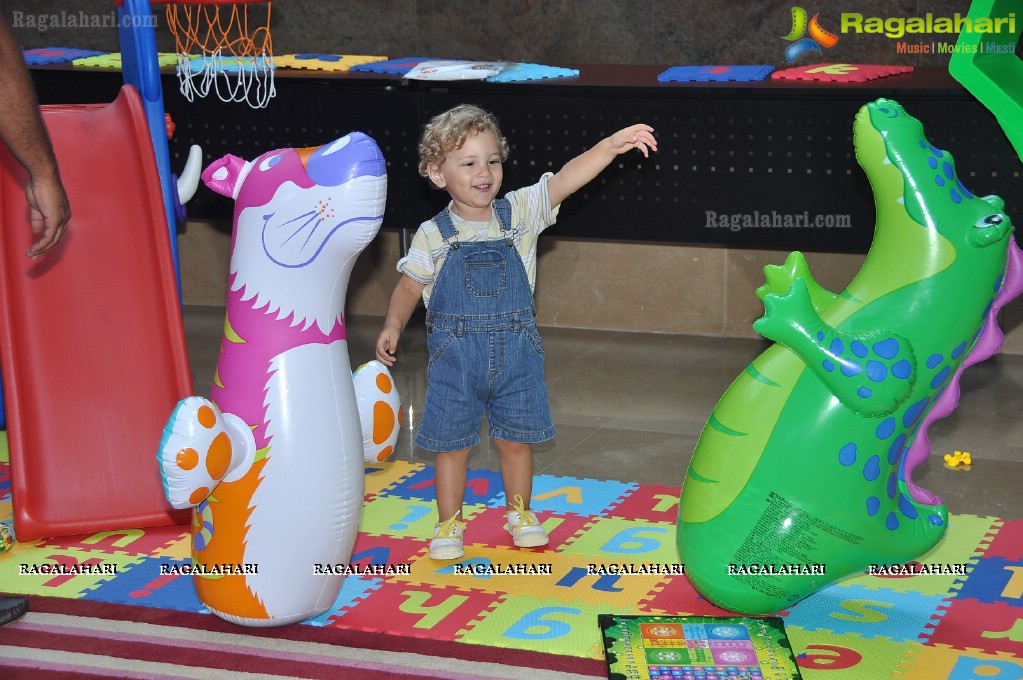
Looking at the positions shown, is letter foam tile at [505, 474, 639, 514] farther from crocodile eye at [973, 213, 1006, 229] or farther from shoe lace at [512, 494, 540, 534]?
crocodile eye at [973, 213, 1006, 229]

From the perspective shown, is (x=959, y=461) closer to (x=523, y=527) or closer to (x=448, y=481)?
(x=523, y=527)

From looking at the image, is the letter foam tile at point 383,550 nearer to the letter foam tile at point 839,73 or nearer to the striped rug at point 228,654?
the striped rug at point 228,654

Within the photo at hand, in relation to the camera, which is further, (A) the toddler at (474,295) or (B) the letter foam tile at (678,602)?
(A) the toddler at (474,295)

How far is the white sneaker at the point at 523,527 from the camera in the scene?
3.25m

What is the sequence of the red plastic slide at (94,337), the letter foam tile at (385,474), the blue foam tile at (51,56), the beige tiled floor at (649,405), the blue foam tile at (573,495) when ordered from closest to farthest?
the red plastic slide at (94,337), the blue foam tile at (573,495), the letter foam tile at (385,474), the beige tiled floor at (649,405), the blue foam tile at (51,56)

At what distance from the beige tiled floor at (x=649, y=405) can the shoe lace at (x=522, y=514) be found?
0.51 meters

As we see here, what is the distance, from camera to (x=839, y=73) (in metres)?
4.23

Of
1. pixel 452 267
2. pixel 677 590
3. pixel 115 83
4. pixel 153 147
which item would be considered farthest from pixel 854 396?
pixel 115 83

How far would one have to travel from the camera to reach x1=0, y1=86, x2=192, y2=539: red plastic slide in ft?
11.2

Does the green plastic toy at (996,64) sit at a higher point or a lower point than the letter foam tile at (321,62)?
lower

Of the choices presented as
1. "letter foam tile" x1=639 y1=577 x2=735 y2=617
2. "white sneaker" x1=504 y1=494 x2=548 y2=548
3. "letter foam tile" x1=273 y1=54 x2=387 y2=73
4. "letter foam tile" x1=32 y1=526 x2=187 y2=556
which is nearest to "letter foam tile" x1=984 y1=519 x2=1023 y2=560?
A: "letter foam tile" x1=639 y1=577 x2=735 y2=617

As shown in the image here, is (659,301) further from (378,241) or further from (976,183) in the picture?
(976,183)

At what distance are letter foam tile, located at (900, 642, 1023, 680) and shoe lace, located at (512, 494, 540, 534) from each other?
99 cm

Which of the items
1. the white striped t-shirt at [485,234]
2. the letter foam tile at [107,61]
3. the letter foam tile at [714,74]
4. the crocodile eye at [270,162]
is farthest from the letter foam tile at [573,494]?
the letter foam tile at [107,61]
